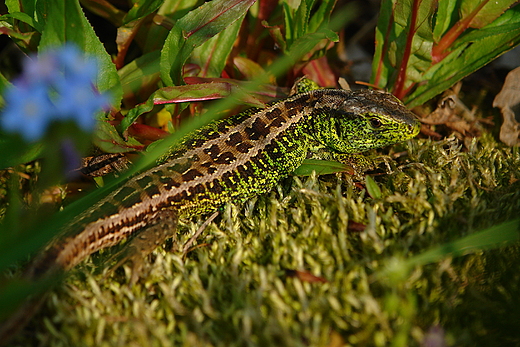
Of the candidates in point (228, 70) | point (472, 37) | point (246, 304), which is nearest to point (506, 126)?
point (472, 37)

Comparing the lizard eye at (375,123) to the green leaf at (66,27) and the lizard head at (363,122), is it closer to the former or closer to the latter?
the lizard head at (363,122)

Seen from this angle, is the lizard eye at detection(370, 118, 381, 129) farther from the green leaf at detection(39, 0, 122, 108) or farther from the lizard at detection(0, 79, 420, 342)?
the green leaf at detection(39, 0, 122, 108)

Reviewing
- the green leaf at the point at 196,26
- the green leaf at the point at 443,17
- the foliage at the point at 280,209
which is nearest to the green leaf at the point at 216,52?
the foliage at the point at 280,209

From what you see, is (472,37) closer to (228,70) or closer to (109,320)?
(228,70)

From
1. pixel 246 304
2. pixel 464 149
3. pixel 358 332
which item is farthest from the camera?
pixel 464 149

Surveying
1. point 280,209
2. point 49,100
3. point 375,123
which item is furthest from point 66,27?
point 375,123

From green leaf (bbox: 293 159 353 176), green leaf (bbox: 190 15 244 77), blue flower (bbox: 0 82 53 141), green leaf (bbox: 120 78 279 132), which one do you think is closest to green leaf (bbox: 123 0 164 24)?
green leaf (bbox: 190 15 244 77)
